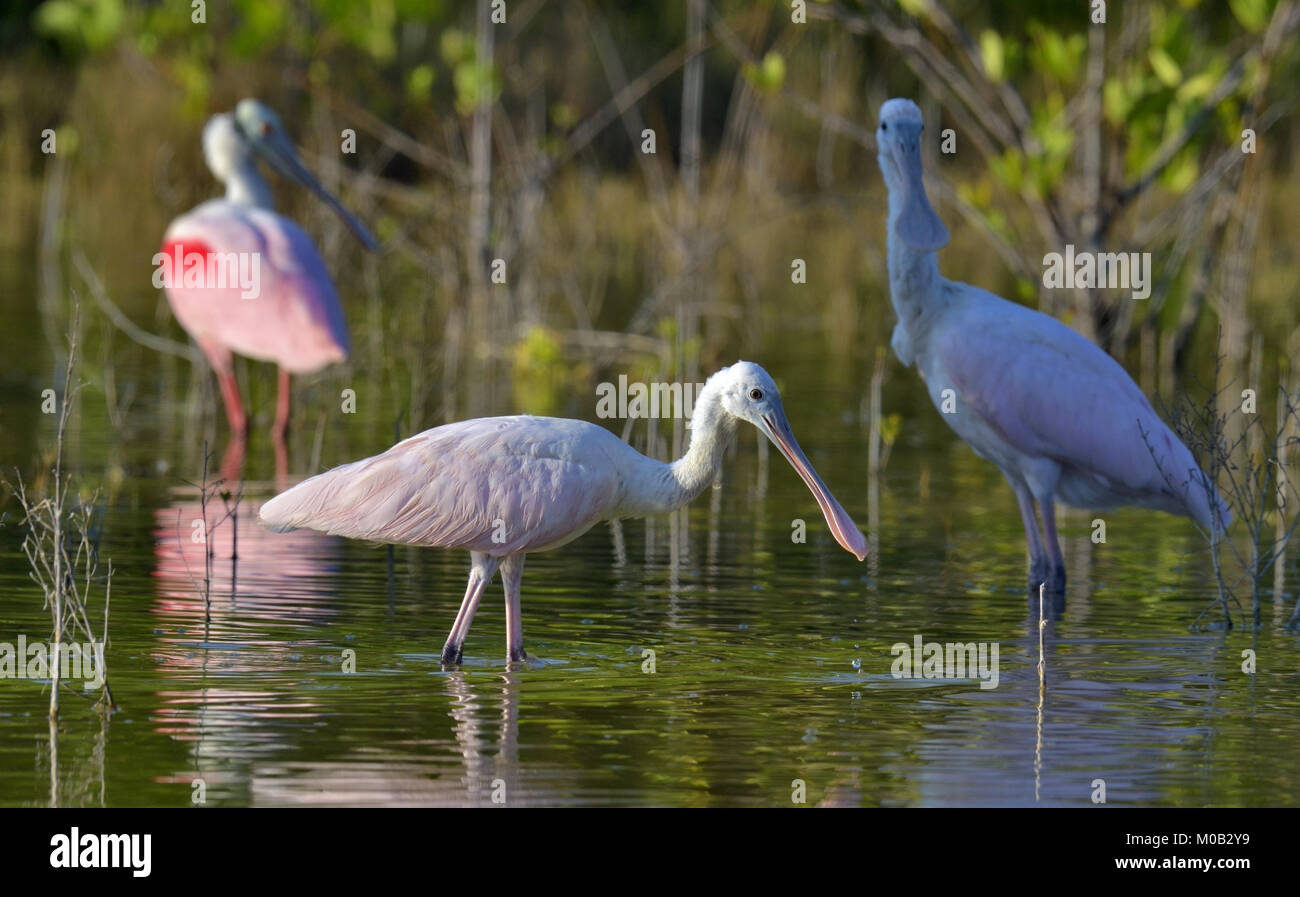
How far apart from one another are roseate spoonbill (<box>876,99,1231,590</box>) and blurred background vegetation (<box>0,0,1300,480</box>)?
1.63 m

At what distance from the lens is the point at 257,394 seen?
49.3 feet

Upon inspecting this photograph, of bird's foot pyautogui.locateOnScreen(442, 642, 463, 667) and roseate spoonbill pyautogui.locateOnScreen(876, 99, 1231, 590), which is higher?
roseate spoonbill pyautogui.locateOnScreen(876, 99, 1231, 590)

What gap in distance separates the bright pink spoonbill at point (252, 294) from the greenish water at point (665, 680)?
1.96m

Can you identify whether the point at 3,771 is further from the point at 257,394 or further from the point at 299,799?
the point at 257,394

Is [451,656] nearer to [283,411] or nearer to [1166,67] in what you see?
[283,411]

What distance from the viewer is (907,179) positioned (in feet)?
33.4

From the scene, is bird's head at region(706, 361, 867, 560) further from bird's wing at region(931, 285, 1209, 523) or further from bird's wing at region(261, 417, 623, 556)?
bird's wing at region(931, 285, 1209, 523)

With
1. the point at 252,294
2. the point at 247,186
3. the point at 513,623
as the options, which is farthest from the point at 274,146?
the point at 513,623

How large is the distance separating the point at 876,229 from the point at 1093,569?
14.0 m

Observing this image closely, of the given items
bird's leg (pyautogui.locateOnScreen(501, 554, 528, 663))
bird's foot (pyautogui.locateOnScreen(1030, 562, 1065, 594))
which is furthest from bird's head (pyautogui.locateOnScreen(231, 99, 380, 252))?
bird's leg (pyautogui.locateOnScreen(501, 554, 528, 663))

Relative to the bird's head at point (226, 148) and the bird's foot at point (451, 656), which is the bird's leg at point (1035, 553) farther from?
the bird's head at point (226, 148)

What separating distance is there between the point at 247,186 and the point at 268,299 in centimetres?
167

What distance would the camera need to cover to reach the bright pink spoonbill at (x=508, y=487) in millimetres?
7527

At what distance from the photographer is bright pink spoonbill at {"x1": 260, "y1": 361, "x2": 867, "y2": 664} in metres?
7.53
